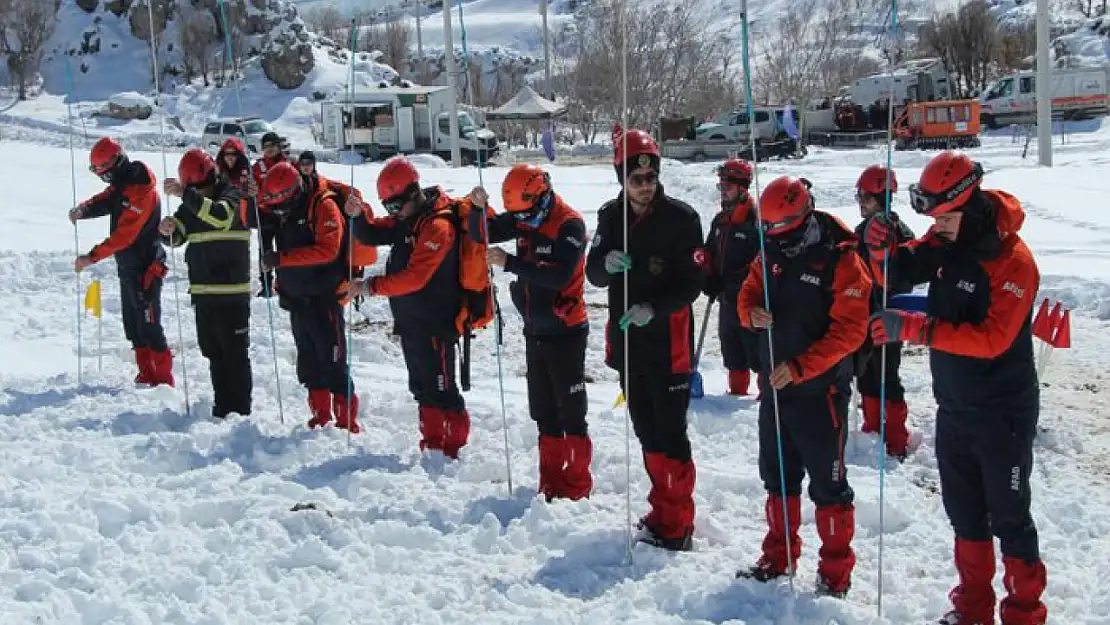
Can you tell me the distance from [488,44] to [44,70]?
50.3 meters

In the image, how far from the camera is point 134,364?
958cm

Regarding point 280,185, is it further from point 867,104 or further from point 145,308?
point 867,104

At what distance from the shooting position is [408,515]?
5426 mm

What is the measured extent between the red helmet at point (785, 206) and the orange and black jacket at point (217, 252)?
4.12 m

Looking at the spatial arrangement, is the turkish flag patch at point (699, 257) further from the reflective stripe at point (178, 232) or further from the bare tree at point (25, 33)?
the bare tree at point (25, 33)

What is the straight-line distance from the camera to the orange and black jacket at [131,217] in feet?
26.5

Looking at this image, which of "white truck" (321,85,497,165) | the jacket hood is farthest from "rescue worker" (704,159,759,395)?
"white truck" (321,85,497,165)

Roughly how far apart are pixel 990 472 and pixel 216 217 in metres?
5.09

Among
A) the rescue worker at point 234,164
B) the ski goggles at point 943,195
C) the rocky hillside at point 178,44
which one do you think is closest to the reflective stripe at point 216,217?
the rescue worker at point 234,164

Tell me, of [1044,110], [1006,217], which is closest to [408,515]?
[1006,217]

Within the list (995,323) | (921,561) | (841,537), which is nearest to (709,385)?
(921,561)

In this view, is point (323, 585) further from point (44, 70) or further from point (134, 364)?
point (44, 70)

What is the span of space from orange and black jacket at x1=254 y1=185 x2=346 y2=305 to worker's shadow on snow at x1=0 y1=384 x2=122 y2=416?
176 cm

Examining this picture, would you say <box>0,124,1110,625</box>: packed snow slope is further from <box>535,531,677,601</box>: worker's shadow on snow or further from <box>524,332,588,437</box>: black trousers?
<box>524,332,588,437</box>: black trousers
